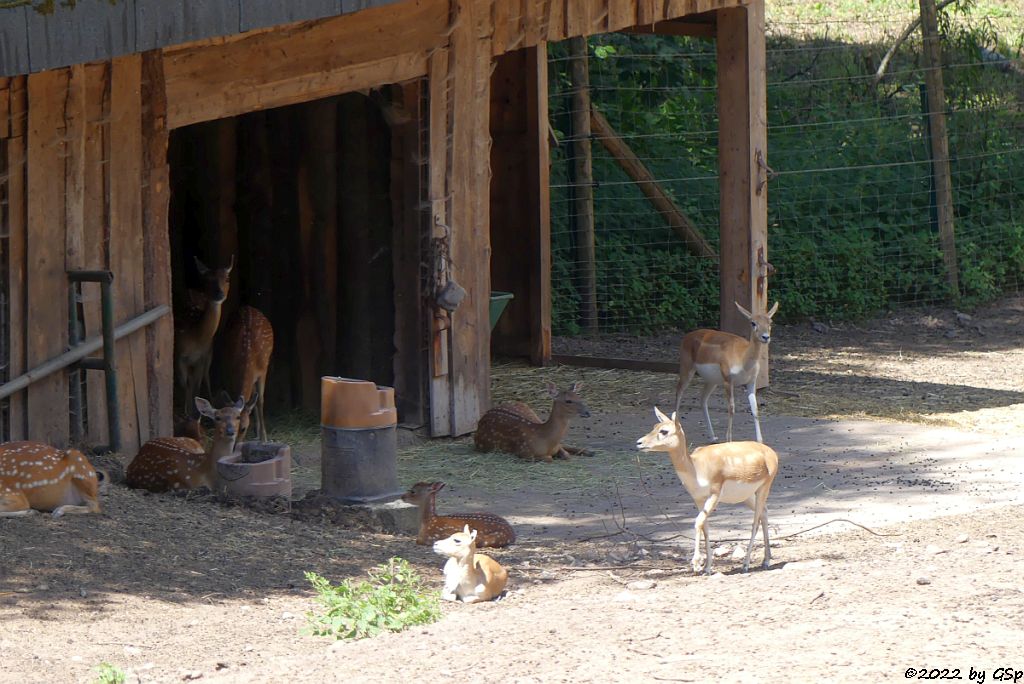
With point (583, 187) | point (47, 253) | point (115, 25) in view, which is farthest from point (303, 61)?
point (583, 187)

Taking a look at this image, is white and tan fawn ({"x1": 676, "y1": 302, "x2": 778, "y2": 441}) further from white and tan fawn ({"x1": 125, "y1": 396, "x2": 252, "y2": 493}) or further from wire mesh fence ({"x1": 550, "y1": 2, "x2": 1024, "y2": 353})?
wire mesh fence ({"x1": 550, "y1": 2, "x2": 1024, "y2": 353})

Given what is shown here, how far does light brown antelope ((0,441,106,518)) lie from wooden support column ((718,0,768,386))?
632 cm

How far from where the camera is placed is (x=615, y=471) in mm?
9547

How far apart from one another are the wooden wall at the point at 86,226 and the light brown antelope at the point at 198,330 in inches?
82.3

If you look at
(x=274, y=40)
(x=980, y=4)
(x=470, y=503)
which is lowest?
(x=470, y=503)

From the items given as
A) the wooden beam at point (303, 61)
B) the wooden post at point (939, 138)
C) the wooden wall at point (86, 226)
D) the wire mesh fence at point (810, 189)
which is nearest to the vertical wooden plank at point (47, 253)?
the wooden wall at point (86, 226)

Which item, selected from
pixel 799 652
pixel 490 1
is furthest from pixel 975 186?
pixel 799 652

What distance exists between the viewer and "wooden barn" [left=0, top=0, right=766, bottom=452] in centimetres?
778

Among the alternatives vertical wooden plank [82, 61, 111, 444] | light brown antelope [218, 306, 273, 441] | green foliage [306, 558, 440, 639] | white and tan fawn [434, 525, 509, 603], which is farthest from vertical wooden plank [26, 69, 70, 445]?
white and tan fawn [434, 525, 509, 603]

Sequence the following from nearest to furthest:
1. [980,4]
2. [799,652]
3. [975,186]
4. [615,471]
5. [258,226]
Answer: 1. [799,652]
2. [615,471]
3. [258,226]
4. [975,186]
5. [980,4]

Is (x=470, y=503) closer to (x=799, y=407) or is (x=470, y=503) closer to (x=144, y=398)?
(x=144, y=398)

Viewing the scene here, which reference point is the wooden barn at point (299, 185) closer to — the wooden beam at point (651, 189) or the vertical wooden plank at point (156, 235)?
the vertical wooden plank at point (156, 235)

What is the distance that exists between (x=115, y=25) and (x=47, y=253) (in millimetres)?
2039

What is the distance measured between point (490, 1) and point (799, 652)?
6.71 m
